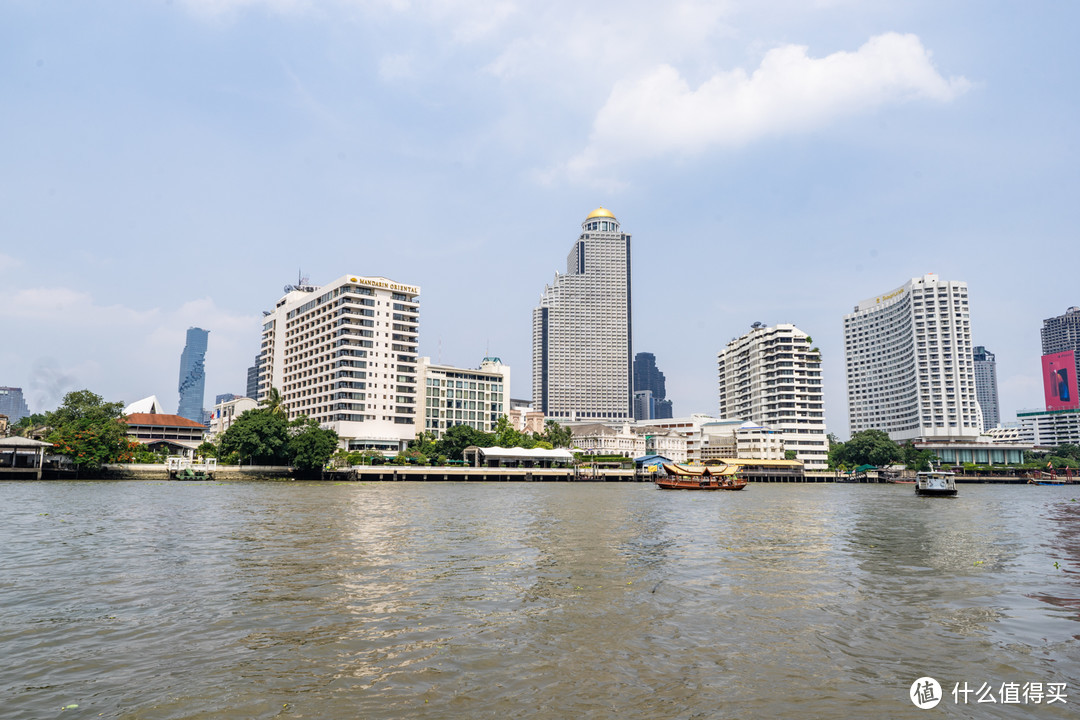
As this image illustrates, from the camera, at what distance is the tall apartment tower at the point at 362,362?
134 m

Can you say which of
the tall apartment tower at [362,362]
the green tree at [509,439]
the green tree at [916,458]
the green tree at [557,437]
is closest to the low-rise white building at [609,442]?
the green tree at [557,437]

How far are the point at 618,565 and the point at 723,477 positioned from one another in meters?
78.8

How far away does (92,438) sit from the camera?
88.8m

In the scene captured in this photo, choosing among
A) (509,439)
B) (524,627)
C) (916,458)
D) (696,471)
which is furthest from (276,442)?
(916,458)

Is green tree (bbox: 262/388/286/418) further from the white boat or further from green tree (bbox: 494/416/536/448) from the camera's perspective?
the white boat

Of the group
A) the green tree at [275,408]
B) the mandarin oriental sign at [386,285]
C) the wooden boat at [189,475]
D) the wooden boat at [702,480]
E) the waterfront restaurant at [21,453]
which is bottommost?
the wooden boat at [702,480]

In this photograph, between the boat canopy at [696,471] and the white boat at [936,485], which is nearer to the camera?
the white boat at [936,485]

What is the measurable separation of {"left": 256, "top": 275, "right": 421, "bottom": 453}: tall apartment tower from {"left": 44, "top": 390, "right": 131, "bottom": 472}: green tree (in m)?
40.7

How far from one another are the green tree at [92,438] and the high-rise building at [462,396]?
67.3 metres

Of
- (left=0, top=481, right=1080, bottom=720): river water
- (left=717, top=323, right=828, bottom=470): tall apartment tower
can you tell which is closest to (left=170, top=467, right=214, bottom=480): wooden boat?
(left=0, top=481, right=1080, bottom=720): river water

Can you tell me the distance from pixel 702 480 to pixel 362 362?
234 ft

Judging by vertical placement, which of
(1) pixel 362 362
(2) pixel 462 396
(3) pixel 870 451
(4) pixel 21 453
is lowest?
(3) pixel 870 451

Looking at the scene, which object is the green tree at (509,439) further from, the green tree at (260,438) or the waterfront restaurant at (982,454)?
the waterfront restaurant at (982,454)

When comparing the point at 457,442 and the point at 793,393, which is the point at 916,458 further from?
the point at 457,442
